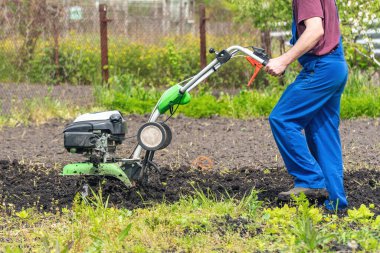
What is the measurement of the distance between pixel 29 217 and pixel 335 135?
2111mm

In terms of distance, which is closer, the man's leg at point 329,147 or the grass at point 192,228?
the grass at point 192,228

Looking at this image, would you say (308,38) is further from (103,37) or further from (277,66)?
(103,37)

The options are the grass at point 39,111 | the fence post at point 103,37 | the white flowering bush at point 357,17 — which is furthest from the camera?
the fence post at point 103,37

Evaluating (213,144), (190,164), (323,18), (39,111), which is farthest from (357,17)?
(323,18)

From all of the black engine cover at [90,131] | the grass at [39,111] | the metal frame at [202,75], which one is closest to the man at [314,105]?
the metal frame at [202,75]

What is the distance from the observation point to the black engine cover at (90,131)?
6.05m

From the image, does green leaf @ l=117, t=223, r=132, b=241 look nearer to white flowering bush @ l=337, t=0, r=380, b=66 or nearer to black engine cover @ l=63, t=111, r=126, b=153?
black engine cover @ l=63, t=111, r=126, b=153

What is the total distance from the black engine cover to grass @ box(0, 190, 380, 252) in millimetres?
373

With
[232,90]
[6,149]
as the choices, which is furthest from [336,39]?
[232,90]

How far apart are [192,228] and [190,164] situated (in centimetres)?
279

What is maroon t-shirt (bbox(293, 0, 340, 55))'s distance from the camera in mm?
5582

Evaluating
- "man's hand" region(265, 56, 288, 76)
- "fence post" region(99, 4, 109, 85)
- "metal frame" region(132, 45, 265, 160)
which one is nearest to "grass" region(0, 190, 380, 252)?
"metal frame" region(132, 45, 265, 160)

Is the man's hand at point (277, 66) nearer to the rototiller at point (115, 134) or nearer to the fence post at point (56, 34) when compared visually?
the rototiller at point (115, 134)

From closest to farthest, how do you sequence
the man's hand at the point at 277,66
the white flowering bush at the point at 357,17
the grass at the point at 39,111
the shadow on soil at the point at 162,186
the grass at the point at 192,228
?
the grass at the point at 192,228
the man's hand at the point at 277,66
the shadow on soil at the point at 162,186
the grass at the point at 39,111
the white flowering bush at the point at 357,17
